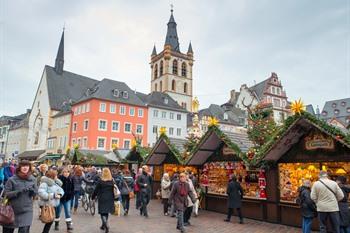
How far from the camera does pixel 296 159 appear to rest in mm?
9945

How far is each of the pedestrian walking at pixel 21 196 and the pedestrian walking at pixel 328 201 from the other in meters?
6.14

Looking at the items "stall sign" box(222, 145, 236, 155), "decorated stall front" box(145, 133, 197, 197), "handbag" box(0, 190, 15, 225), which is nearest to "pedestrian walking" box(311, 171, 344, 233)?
"stall sign" box(222, 145, 236, 155)

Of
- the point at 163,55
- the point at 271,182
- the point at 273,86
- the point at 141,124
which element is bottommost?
the point at 271,182

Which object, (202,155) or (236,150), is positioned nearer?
(236,150)

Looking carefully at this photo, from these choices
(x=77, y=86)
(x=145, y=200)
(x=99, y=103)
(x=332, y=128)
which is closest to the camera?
(x=332, y=128)

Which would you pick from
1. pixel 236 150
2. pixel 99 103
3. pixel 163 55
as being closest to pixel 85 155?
pixel 236 150

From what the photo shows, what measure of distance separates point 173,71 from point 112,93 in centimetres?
2748

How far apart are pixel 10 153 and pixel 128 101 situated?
36.5 m

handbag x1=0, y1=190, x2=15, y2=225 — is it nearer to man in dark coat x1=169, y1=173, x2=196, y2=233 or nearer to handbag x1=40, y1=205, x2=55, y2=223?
handbag x1=40, y1=205, x2=55, y2=223

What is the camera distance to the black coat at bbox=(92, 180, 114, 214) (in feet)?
25.4

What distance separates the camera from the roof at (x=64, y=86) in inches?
2111

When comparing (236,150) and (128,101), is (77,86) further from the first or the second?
(236,150)

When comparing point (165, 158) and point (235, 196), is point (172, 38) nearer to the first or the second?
point (165, 158)

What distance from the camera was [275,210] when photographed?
33.7 ft
